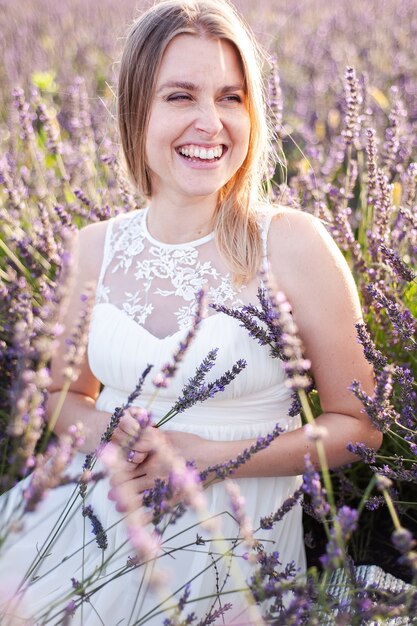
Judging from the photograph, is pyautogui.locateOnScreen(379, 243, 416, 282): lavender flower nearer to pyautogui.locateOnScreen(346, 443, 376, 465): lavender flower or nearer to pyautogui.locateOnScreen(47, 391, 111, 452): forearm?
pyautogui.locateOnScreen(346, 443, 376, 465): lavender flower

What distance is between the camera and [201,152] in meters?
1.99

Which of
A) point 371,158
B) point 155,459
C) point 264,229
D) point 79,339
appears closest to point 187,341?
point 79,339

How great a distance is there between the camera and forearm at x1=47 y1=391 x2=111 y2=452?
6.76ft

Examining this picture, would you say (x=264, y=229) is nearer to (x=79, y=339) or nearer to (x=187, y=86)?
(x=187, y=86)

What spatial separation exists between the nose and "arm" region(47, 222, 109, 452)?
565mm

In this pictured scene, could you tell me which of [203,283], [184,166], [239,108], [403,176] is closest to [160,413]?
[203,283]

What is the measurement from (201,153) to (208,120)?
0.28 feet

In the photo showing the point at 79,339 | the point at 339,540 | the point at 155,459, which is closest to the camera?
the point at 339,540

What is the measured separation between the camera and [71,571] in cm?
168

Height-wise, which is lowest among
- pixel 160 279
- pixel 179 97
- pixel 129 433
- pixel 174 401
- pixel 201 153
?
pixel 174 401

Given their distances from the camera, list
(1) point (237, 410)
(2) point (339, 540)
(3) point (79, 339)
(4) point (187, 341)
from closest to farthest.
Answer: (2) point (339, 540), (3) point (79, 339), (4) point (187, 341), (1) point (237, 410)

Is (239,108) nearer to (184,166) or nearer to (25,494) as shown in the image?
(184,166)

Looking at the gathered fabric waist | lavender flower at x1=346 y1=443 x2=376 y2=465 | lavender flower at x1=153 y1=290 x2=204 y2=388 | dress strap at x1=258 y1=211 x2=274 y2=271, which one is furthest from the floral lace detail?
lavender flower at x1=153 y1=290 x2=204 y2=388

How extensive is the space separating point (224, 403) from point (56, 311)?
1039 millimetres
